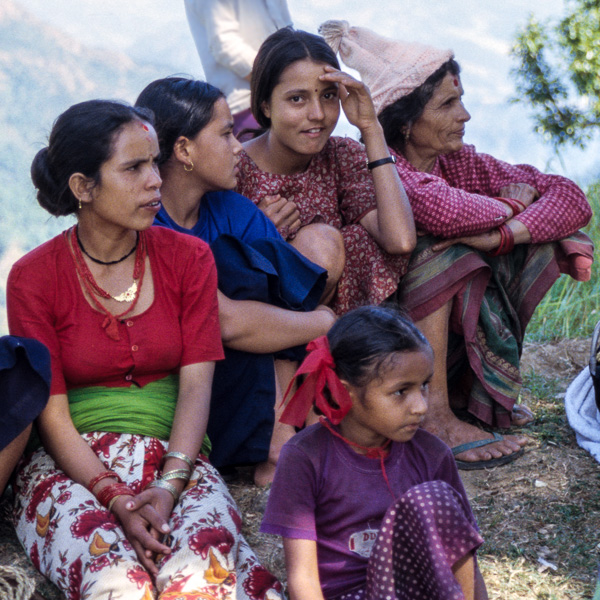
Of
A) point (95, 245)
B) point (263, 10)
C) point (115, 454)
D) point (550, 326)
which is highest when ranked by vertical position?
point (263, 10)

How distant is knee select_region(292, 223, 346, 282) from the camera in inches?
133

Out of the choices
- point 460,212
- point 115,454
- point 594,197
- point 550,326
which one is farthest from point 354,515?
point 594,197

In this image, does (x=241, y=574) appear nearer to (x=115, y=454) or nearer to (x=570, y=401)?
(x=115, y=454)

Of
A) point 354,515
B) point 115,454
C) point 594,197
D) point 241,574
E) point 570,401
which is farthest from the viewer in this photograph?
point 594,197

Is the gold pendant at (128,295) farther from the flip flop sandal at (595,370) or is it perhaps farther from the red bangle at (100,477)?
the flip flop sandal at (595,370)

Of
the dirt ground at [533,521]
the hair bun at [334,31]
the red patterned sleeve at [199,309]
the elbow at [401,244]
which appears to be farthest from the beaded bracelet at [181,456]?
the hair bun at [334,31]

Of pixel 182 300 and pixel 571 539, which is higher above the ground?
pixel 182 300

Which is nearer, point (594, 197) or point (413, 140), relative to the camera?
point (413, 140)

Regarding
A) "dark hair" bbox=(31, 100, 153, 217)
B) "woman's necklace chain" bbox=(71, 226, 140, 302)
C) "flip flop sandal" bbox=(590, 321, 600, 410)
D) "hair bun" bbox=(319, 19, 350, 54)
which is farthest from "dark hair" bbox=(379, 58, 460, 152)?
"woman's necklace chain" bbox=(71, 226, 140, 302)

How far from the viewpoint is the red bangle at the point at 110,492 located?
251cm

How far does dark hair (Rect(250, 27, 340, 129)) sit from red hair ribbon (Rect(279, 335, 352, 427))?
5.33 ft

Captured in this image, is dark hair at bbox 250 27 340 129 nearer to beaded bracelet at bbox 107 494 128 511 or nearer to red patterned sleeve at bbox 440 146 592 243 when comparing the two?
red patterned sleeve at bbox 440 146 592 243

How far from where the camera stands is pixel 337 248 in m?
3.44

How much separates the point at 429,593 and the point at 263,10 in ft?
13.8
